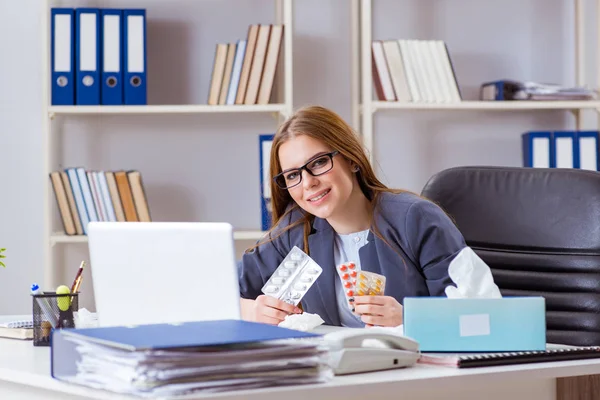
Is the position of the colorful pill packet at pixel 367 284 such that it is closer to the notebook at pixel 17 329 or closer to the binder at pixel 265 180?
the notebook at pixel 17 329

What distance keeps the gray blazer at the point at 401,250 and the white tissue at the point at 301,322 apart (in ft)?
1.36

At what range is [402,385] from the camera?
125 centimetres

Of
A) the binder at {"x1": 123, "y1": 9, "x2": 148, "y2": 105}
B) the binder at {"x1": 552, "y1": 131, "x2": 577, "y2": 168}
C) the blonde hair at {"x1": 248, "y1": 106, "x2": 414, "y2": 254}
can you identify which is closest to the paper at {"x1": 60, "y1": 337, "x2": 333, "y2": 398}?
the blonde hair at {"x1": 248, "y1": 106, "x2": 414, "y2": 254}

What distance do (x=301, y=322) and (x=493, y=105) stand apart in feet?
6.57

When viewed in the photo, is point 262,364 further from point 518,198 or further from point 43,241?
point 43,241

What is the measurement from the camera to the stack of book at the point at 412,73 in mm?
3461

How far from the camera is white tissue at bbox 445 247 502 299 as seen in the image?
1538 millimetres

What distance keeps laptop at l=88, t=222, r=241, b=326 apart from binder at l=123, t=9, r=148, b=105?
1.91 meters

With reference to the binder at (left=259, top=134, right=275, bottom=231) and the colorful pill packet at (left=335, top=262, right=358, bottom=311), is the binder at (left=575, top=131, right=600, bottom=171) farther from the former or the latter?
the colorful pill packet at (left=335, top=262, right=358, bottom=311)

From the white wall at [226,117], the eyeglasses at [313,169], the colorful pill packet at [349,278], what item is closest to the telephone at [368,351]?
the colorful pill packet at [349,278]

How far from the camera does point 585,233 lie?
213cm

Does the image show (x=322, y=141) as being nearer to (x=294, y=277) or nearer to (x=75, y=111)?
(x=294, y=277)

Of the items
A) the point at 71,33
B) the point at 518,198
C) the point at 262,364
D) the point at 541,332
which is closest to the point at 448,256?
the point at 518,198

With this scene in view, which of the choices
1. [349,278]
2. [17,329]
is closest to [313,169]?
[349,278]
